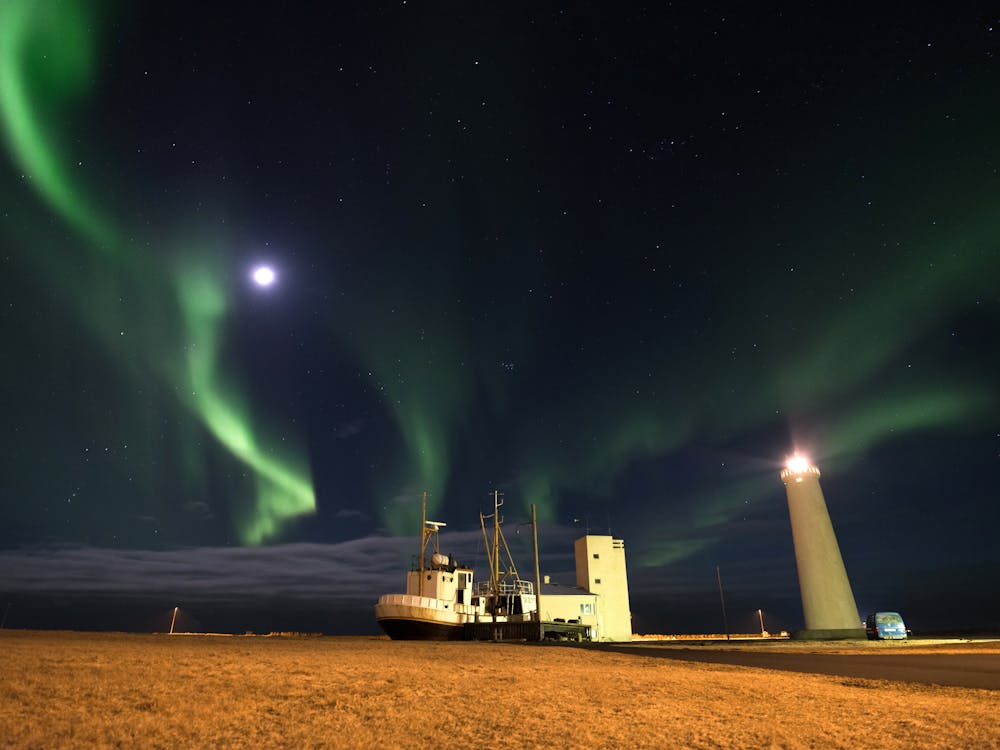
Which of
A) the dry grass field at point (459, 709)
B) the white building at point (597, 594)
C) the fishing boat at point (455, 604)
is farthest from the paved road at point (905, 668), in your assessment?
the white building at point (597, 594)

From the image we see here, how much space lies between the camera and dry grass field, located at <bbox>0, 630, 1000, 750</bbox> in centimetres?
684

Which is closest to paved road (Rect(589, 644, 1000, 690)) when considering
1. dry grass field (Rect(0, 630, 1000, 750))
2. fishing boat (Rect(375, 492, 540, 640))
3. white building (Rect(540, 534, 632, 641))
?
dry grass field (Rect(0, 630, 1000, 750))

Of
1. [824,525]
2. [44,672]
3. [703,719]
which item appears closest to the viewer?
[703,719]

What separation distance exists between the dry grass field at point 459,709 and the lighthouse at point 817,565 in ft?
126

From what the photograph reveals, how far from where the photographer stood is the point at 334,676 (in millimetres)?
12656

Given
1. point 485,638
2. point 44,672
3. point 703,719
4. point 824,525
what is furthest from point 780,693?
point 824,525

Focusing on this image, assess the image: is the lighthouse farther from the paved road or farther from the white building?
the paved road

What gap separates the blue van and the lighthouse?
2428mm

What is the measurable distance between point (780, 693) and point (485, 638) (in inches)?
1541

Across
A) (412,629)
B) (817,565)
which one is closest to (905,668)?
(817,565)

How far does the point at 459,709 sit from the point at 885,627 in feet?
148

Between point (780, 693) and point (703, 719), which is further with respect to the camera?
point (780, 693)

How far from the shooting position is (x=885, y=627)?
135ft

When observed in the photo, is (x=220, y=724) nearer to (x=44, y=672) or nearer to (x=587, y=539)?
(x=44, y=672)
